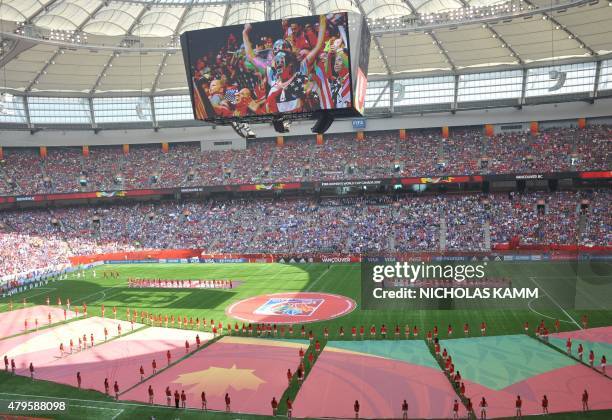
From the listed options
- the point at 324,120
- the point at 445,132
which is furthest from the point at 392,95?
the point at 324,120

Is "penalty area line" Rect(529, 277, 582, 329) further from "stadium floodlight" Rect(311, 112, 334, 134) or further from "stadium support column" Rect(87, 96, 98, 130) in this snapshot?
"stadium support column" Rect(87, 96, 98, 130)

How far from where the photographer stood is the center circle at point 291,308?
106 feet

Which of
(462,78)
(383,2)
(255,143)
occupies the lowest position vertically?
(255,143)

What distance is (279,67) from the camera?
93.1ft

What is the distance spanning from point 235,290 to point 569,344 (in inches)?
1023

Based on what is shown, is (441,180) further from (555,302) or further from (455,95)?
(555,302)

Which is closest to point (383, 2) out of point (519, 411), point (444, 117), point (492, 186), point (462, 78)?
point (462, 78)

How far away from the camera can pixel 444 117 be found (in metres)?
65.8

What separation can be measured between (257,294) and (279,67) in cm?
1915

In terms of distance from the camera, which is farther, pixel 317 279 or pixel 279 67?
pixel 317 279

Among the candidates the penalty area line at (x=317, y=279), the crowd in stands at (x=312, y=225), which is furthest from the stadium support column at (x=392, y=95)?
the penalty area line at (x=317, y=279)

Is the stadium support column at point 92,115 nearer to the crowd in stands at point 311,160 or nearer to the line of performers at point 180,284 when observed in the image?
the crowd in stands at point 311,160

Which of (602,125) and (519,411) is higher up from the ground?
(602,125)

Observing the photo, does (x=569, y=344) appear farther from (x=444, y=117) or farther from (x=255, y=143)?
(x=255, y=143)
